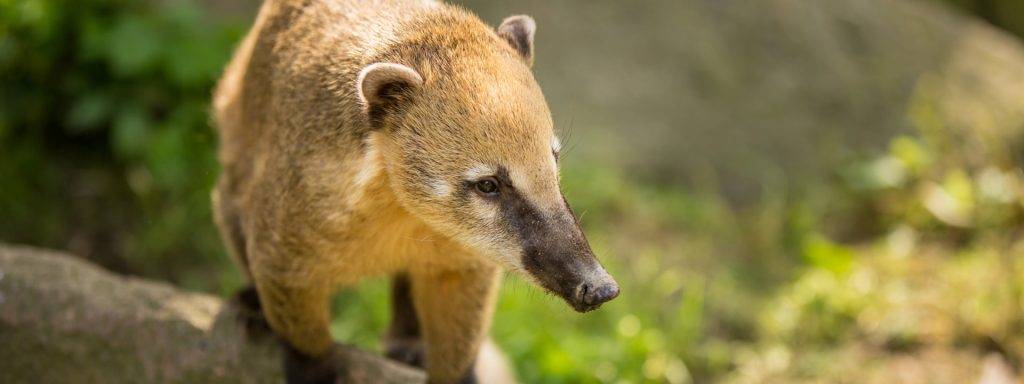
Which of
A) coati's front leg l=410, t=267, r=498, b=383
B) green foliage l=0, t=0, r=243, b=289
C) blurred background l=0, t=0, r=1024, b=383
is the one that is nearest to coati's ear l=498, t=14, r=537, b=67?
coati's front leg l=410, t=267, r=498, b=383

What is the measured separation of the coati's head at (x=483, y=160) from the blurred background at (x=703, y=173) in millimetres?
1868

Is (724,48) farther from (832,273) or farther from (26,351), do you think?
(26,351)

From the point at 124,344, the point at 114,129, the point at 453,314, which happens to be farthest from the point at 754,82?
→ the point at 124,344

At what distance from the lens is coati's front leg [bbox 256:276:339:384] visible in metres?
3.54

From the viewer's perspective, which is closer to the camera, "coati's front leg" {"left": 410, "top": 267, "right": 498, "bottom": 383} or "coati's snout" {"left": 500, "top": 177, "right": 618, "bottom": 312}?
"coati's snout" {"left": 500, "top": 177, "right": 618, "bottom": 312}

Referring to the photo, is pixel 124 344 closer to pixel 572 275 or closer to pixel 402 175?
pixel 402 175

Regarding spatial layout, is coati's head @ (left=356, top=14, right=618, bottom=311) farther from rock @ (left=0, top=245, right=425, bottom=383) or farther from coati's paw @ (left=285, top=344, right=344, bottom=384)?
rock @ (left=0, top=245, right=425, bottom=383)

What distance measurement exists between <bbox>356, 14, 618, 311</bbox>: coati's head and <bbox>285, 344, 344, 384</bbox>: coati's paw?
3.09 feet

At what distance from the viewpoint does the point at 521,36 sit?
345 cm

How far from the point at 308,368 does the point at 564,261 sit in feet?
4.39

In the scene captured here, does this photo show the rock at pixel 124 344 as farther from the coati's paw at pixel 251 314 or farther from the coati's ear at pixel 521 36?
the coati's ear at pixel 521 36

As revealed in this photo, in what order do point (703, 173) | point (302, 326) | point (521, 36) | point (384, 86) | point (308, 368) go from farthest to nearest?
point (703, 173) < point (308, 368) < point (302, 326) < point (521, 36) < point (384, 86)

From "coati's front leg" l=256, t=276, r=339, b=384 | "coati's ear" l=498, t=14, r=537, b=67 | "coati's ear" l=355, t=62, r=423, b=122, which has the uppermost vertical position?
"coati's ear" l=498, t=14, r=537, b=67

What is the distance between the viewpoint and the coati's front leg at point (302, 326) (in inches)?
139
